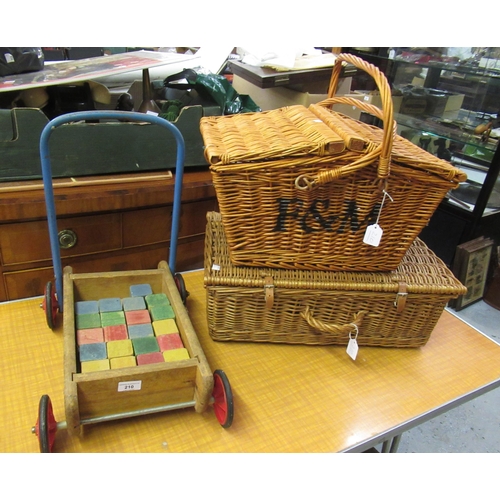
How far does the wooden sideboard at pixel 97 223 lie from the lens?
1.06 metres

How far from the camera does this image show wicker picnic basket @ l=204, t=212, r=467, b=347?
96 centimetres

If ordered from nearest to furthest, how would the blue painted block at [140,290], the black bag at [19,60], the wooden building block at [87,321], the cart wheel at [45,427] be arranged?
the cart wheel at [45,427]
the wooden building block at [87,321]
the blue painted block at [140,290]
the black bag at [19,60]

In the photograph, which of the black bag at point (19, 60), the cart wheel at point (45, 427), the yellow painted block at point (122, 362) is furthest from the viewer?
the black bag at point (19, 60)

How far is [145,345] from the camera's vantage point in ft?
2.92

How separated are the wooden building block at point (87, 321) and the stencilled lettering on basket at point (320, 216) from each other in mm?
428

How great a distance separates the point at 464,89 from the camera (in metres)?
2.16

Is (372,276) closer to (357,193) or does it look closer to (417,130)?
(357,193)

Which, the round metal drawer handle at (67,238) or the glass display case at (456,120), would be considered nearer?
the round metal drawer handle at (67,238)

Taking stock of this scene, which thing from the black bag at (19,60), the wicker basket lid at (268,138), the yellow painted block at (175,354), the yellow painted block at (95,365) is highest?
Result: the black bag at (19,60)

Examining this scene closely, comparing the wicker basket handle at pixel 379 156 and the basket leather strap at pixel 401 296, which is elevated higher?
the wicker basket handle at pixel 379 156

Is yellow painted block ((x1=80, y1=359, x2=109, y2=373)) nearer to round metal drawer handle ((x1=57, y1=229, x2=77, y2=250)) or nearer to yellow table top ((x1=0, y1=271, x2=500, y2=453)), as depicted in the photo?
yellow table top ((x1=0, y1=271, x2=500, y2=453))

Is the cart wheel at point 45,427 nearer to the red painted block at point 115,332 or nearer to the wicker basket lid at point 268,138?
the red painted block at point 115,332

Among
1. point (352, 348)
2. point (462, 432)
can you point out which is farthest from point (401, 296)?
point (462, 432)

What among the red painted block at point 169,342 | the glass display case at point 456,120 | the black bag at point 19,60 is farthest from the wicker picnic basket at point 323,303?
the glass display case at point 456,120
